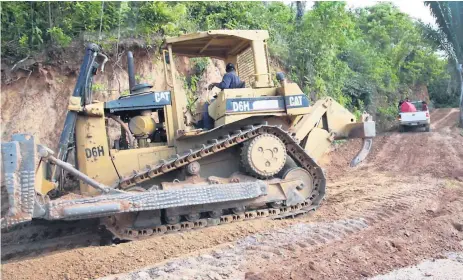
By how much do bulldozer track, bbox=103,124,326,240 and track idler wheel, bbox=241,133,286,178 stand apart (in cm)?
13

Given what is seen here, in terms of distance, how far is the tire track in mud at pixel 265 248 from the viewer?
15.6 feet

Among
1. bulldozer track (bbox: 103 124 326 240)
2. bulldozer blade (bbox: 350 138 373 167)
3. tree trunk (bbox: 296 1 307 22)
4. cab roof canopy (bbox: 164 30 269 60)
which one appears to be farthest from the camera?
tree trunk (bbox: 296 1 307 22)

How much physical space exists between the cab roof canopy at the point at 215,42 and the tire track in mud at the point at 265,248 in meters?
2.98

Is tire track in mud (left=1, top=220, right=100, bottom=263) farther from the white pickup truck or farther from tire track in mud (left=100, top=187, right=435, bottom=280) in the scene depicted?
the white pickup truck

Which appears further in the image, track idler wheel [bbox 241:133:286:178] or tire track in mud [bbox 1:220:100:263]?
track idler wheel [bbox 241:133:286:178]

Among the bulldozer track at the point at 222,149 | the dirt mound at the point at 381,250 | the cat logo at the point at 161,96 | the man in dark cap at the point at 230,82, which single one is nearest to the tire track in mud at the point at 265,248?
the dirt mound at the point at 381,250

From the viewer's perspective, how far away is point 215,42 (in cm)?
762

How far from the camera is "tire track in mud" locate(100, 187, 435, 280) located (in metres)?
4.77

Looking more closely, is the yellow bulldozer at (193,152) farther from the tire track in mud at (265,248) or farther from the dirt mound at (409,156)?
the dirt mound at (409,156)

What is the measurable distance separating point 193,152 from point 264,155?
3.59ft

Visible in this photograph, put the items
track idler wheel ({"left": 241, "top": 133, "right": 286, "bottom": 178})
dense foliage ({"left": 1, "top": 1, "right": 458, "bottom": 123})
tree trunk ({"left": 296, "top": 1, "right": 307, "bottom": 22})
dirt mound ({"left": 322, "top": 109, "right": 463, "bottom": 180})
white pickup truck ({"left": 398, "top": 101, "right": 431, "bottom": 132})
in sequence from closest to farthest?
track idler wheel ({"left": 241, "top": 133, "right": 286, "bottom": 178}) < dense foliage ({"left": 1, "top": 1, "right": 458, "bottom": 123}) < dirt mound ({"left": 322, "top": 109, "right": 463, "bottom": 180}) < tree trunk ({"left": 296, "top": 1, "right": 307, "bottom": 22}) < white pickup truck ({"left": 398, "top": 101, "right": 431, "bottom": 132})

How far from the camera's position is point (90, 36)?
11680 mm

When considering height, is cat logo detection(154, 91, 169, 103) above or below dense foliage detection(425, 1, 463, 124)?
below

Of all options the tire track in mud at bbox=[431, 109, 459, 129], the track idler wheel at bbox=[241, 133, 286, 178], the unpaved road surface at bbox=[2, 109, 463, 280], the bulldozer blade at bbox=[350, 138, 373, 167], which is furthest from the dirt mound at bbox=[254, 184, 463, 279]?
the tire track in mud at bbox=[431, 109, 459, 129]
